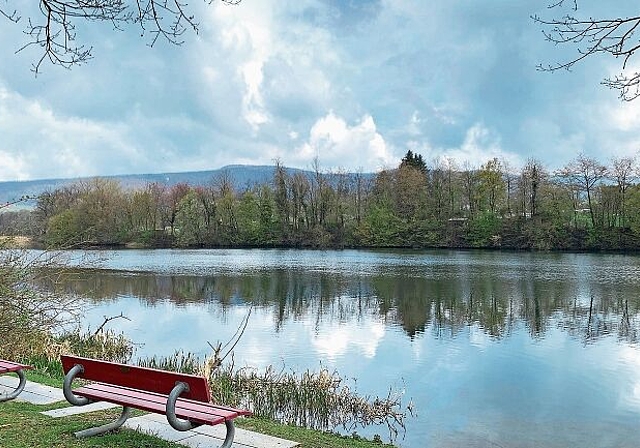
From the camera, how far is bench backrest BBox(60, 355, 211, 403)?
398cm

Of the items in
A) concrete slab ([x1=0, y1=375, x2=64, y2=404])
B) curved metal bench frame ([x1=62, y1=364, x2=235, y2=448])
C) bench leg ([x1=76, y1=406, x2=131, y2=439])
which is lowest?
concrete slab ([x1=0, y1=375, x2=64, y2=404])

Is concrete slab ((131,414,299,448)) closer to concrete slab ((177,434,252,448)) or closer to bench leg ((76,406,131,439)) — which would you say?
concrete slab ((177,434,252,448))

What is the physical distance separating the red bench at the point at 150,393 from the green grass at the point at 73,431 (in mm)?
182

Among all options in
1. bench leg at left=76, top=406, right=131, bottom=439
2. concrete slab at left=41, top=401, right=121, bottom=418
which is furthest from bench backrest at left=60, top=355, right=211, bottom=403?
concrete slab at left=41, top=401, right=121, bottom=418

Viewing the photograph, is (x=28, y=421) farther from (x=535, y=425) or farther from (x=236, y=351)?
(x=236, y=351)

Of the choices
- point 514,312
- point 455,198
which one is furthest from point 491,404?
point 455,198

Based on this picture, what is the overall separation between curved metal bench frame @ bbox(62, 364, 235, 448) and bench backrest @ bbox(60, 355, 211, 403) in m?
0.05

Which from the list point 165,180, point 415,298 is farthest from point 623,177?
point 165,180

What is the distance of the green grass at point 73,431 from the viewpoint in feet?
14.3

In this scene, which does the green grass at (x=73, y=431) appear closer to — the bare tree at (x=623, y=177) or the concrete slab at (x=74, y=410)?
the concrete slab at (x=74, y=410)

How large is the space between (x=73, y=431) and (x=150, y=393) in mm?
700

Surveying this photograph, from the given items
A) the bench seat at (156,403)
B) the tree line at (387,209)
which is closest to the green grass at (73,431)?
the bench seat at (156,403)

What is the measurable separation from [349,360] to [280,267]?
22062 mm

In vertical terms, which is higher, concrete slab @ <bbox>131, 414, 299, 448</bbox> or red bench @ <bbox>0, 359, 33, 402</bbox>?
red bench @ <bbox>0, 359, 33, 402</bbox>
